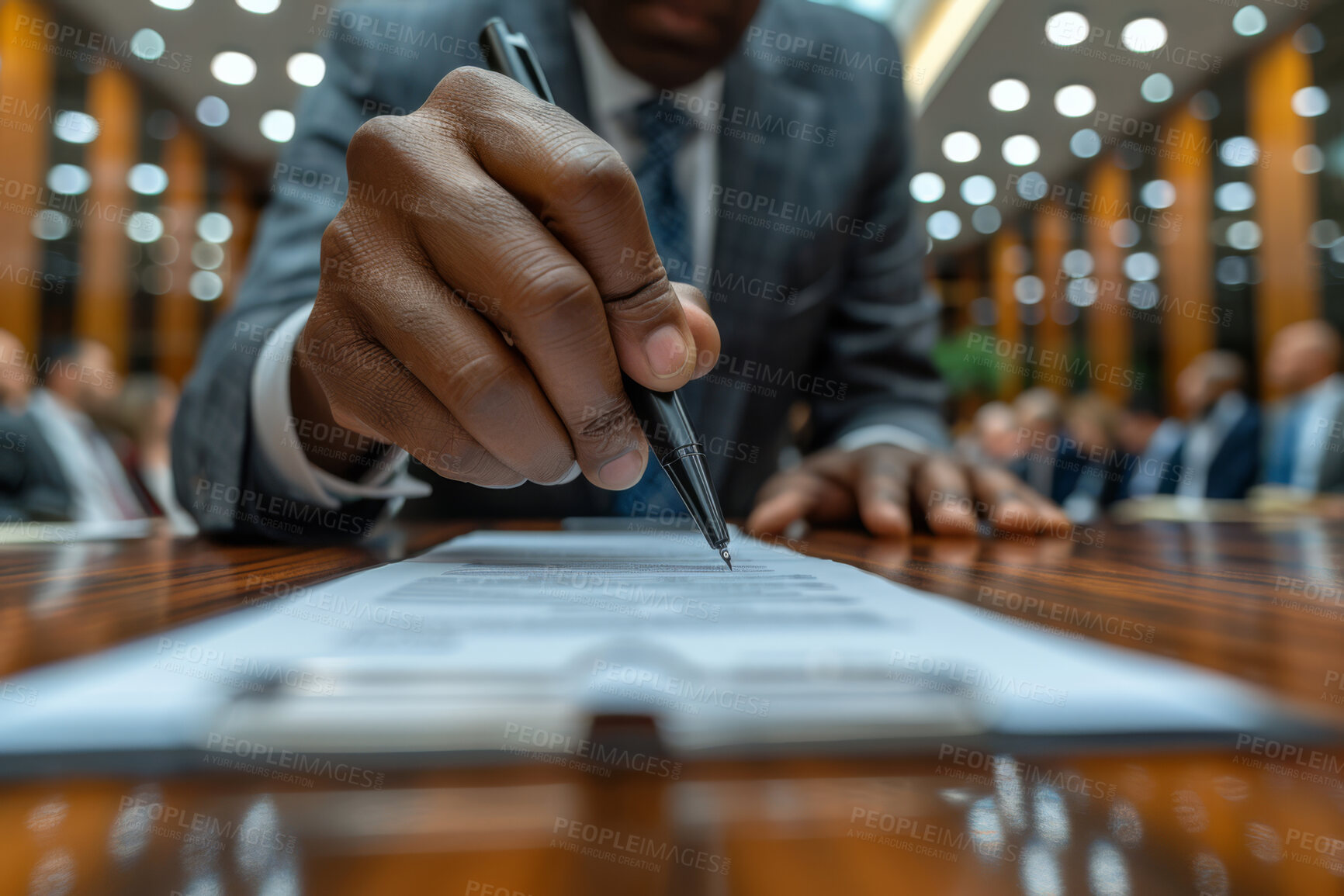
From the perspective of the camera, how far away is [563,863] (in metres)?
0.11

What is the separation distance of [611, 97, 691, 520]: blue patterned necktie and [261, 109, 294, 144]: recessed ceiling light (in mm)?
4338

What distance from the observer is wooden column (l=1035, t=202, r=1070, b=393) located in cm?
550

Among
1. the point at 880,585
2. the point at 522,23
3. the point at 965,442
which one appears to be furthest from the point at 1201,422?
the point at 880,585

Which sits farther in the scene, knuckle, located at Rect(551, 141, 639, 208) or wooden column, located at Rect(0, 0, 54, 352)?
wooden column, located at Rect(0, 0, 54, 352)

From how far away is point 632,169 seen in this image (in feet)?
2.61

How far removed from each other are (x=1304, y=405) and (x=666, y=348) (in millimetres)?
3782

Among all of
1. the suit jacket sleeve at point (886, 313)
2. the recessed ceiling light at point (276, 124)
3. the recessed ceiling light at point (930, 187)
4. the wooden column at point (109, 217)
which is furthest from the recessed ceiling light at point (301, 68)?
the recessed ceiling light at point (930, 187)

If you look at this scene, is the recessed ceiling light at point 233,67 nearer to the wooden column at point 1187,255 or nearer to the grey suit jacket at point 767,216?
the grey suit jacket at point 767,216

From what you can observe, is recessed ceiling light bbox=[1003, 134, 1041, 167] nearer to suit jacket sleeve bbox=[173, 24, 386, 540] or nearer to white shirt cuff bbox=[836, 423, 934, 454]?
white shirt cuff bbox=[836, 423, 934, 454]

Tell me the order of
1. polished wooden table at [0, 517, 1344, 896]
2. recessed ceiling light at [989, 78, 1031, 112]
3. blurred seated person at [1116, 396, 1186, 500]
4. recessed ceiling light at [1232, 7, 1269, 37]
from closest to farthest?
1. polished wooden table at [0, 517, 1344, 896]
2. recessed ceiling light at [1232, 7, 1269, 37]
3. blurred seated person at [1116, 396, 1186, 500]
4. recessed ceiling light at [989, 78, 1031, 112]

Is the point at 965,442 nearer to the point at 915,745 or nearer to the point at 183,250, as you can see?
the point at 183,250

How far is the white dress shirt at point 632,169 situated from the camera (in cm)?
51

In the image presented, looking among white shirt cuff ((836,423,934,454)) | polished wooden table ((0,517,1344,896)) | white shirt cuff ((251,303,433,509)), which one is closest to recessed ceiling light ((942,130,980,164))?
white shirt cuff ((836,423,934,454))

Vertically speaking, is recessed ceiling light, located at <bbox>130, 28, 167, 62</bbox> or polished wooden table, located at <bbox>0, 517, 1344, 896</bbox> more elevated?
recessed ceiling light, located at <bbox>130, 28, 167, 62</bbox>
